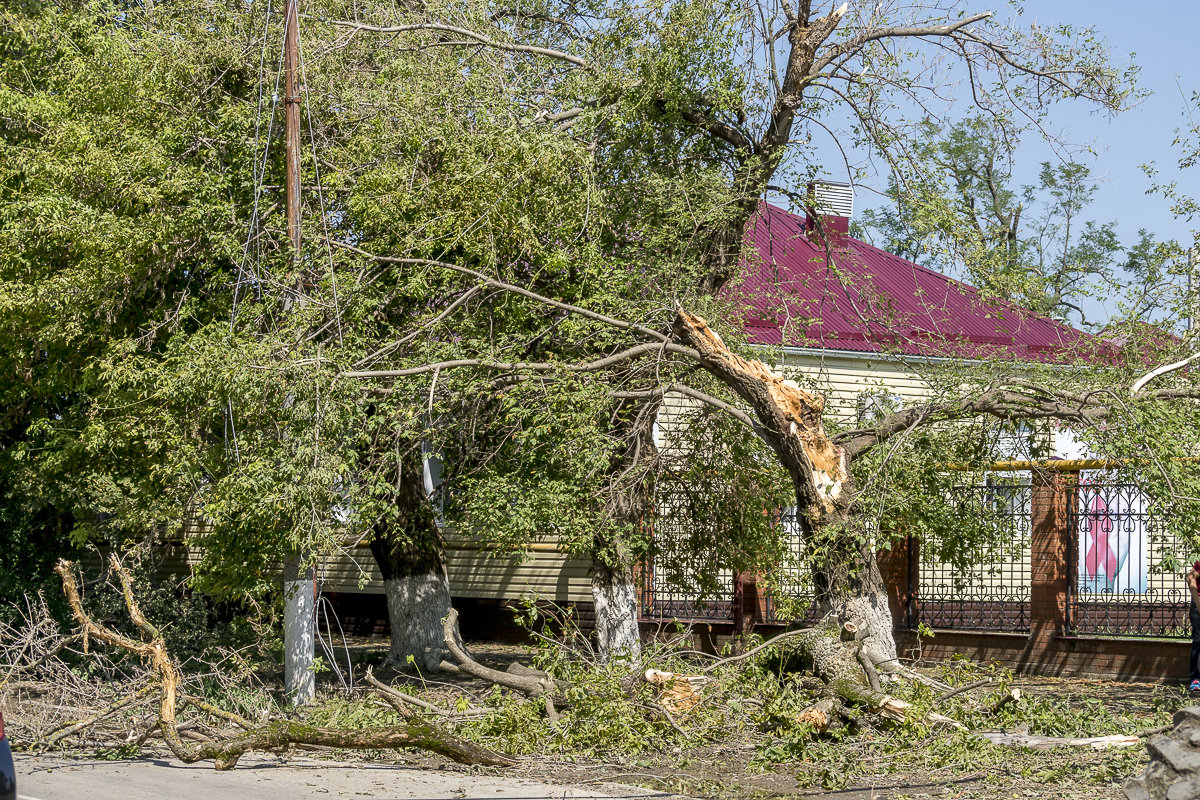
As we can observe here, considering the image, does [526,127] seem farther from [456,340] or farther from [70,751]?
[70,751]

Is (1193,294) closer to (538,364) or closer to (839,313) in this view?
(839,313)

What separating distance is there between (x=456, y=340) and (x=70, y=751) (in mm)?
4688

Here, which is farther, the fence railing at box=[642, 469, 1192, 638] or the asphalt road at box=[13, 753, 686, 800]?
the fence railing at box=[642, 469, 1192, 638]

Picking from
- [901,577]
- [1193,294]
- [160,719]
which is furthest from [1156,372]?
[160,719]

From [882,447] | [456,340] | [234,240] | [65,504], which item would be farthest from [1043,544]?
[65,504]

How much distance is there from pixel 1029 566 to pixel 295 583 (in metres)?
8.13

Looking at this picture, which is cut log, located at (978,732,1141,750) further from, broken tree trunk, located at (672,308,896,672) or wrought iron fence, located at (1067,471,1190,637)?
wrought iron fence, located at (1067,471,1190,637)

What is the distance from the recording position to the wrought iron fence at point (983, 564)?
39.3 feet

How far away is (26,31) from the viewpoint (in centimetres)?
1518

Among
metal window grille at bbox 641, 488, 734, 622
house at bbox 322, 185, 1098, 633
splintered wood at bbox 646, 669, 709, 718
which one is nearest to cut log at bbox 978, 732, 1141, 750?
splintered wood at bbox 646, 669, 709, 718

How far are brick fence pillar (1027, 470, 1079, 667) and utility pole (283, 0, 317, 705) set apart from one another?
7814mm

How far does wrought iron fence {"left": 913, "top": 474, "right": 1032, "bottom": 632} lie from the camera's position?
39.3ft

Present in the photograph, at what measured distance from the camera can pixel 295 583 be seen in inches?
458

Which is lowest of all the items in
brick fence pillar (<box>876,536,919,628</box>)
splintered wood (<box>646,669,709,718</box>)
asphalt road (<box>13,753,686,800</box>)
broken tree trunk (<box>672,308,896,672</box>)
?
asphalt road (<box>13,753,686,800</box>)
